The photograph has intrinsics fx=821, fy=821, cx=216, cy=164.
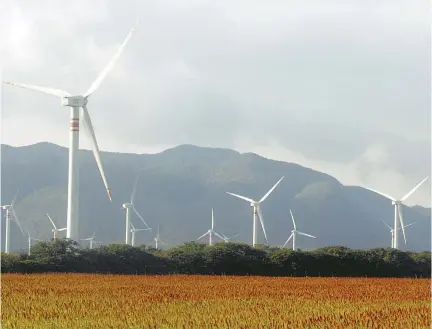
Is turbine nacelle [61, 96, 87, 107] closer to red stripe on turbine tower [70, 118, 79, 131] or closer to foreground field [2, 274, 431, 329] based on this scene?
red stripe on turbine tower [70, 118, 79, 131]

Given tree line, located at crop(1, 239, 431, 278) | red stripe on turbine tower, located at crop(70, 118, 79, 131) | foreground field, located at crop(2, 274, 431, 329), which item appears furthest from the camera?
red stripe on turbine tower, located at crop(70, 118, 79, 131)

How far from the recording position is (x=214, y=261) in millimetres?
91188

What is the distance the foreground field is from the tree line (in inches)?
1004

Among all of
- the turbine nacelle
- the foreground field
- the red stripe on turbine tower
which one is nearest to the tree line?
the red stripe on turbine tower

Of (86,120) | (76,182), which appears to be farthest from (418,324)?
(76,182)

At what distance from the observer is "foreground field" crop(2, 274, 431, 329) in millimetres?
30328

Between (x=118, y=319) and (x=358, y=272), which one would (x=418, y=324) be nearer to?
(x=118, y=319)

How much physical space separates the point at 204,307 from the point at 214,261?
172 feet

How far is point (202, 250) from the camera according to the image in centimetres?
9306

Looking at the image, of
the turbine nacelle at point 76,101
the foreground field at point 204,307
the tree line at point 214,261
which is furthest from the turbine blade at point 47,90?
the foreground field at point 204,307

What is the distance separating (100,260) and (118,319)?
56.1 m

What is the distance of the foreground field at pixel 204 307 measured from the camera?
30.3 metres

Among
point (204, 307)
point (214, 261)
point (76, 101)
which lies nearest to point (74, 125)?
point (76, 101)

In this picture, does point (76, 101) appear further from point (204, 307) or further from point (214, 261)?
point (204, 307)
